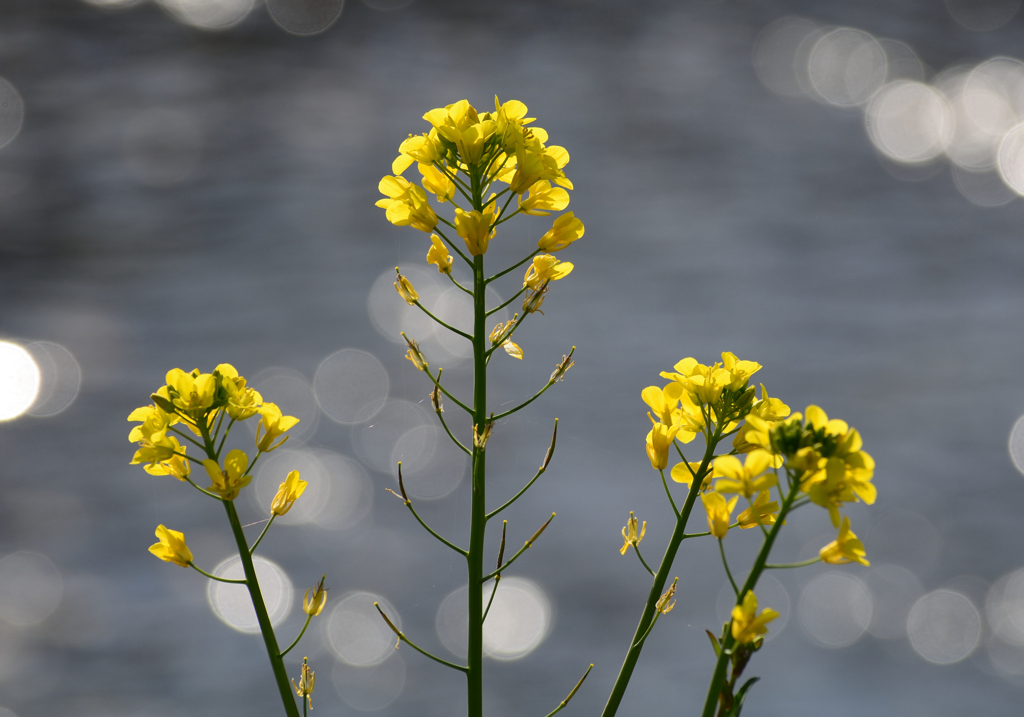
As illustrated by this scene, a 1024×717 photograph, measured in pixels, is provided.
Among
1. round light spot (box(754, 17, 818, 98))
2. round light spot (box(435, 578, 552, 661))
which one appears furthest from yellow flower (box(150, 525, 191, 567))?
round light spot (box(754, 17, 818, 98))

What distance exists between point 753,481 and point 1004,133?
1834 mm

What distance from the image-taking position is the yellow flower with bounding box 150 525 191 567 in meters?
0.36

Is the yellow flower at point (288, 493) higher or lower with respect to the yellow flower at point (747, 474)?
higher

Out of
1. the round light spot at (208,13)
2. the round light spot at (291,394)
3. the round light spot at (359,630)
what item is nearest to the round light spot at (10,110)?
the round light spot at (208,13)

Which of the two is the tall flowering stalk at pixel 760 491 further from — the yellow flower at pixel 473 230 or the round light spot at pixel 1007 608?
the round light spot at pixel 1007 608

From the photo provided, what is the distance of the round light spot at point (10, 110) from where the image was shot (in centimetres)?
159

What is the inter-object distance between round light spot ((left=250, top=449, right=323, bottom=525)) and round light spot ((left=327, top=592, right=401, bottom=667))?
0.65 ft

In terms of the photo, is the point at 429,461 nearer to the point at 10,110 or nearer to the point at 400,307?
the point at 400,307

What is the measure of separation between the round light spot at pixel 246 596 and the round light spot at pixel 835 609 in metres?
0.97

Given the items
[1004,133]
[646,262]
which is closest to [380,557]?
[646,262]

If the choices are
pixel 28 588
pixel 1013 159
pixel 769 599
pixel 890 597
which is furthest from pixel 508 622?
pixel 1013 159

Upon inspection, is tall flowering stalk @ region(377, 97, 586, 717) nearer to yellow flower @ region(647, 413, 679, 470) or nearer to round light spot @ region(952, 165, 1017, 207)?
yellow flower @ region(647, 413, 679, 470)

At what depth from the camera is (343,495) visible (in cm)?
145

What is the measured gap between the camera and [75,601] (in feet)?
4.32
